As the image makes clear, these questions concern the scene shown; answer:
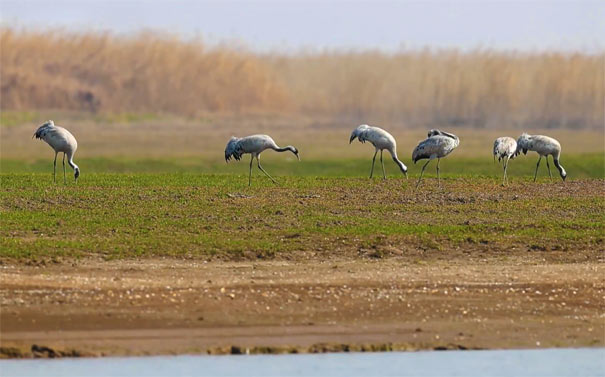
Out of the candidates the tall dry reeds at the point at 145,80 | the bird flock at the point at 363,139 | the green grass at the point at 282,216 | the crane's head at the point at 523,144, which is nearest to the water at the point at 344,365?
the green grass at the point at 282,216

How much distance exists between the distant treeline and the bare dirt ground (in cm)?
3926

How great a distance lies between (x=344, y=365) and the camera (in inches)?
424

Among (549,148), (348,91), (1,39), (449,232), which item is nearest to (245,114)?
(348,91)

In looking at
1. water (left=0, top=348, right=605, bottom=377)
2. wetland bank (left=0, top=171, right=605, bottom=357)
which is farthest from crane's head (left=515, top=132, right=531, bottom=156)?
water (left=0, top=348, right=605, bottom=377)

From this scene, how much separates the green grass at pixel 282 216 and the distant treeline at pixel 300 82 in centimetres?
3202

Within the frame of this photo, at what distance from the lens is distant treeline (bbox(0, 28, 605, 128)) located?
A: 53.3 metres

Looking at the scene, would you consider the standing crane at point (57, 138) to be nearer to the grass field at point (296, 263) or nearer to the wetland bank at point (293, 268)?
the grass field at point (296, 263)

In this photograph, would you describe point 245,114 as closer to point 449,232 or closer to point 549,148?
point 549,148

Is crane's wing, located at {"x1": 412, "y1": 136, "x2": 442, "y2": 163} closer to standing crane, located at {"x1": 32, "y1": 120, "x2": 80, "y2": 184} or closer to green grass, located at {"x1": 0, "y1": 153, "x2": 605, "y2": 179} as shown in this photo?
standing crane, located at {"x1": 32, "y1": 120, "x2": 80, "y2": 184}

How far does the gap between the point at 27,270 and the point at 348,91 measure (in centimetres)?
4254

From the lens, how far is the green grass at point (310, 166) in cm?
3173

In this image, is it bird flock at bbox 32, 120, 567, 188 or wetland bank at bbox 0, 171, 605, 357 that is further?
bird flock at bbox 32, 120, 567, 188

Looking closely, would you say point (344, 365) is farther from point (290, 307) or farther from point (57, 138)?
point (57, 138)

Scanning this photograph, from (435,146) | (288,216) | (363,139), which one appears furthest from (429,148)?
(288,216)
